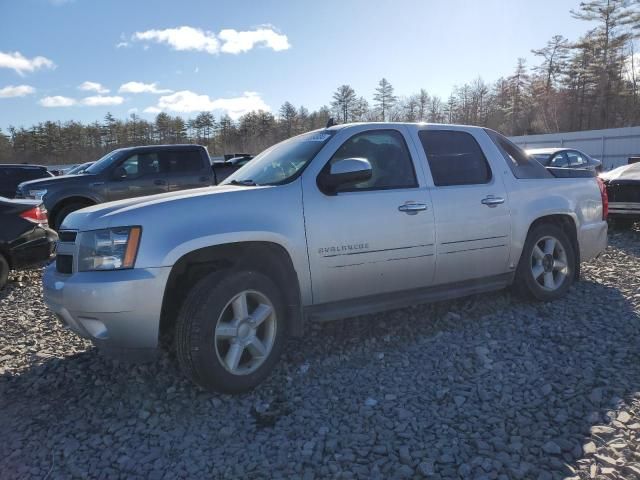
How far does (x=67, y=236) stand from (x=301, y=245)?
1633mm

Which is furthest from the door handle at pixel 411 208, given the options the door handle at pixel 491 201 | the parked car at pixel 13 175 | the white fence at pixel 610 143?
the white fence at pixel 610 143

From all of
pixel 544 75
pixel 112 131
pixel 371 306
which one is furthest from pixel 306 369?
pixel 112 131

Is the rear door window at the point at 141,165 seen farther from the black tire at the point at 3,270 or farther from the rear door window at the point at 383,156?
the rear door window at the point at 383,156

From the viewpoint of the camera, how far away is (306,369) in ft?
12.1

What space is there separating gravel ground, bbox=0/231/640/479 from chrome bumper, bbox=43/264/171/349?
53cm

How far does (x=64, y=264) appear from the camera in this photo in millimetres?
3387

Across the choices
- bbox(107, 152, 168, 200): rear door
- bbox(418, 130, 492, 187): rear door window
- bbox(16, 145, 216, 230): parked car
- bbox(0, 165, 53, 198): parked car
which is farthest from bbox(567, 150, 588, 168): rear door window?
bbox(0, 165, 53, 198): parked car

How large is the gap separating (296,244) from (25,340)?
2882 millimetres

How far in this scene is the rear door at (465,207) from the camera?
13.6 feet

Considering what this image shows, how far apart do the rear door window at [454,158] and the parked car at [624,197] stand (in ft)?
17.2

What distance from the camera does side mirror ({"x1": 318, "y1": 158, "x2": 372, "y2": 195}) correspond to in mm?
3557

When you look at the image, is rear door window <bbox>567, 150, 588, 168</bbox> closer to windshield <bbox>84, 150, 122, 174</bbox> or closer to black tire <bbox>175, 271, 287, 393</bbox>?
windshield <bbox>84, 150, 122, 174</bbox>

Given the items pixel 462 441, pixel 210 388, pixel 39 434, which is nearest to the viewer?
pixel 462 441

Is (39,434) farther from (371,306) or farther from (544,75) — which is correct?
(544,75)
